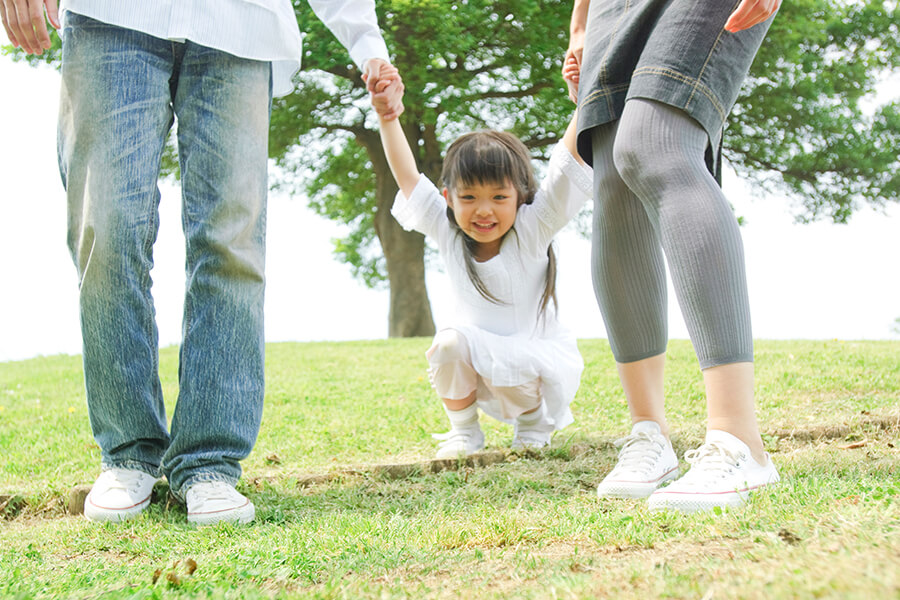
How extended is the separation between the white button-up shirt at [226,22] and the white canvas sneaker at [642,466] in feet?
5.13

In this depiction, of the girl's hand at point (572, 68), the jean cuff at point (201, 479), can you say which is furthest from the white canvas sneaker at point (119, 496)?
the girl's hand at point (572, 68)

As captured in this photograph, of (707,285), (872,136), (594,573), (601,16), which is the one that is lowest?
(594,573)

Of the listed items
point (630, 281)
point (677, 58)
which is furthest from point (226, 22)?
point (630, 281)

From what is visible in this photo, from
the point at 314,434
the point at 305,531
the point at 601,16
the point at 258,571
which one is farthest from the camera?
the point at 314,434

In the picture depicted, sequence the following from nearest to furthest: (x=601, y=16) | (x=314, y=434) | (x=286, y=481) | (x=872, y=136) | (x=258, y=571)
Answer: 1. (x=258, y=571)
2. (x=601, y=16)
3. (x=286, y=481)
4. (x=314, y=434)
5. (x=872, y=136)

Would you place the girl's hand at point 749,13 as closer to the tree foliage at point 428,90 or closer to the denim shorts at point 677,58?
the denim shorts at point 677,58

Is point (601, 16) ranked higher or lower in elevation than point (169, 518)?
higher

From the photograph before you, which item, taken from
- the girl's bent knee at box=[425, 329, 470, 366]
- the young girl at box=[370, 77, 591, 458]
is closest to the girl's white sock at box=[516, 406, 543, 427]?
the young girl at box=[370, 77, 591, 458]

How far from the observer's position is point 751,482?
5.88 ft

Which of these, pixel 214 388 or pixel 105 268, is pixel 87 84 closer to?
pixel 105 268

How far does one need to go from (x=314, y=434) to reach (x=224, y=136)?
190 cm

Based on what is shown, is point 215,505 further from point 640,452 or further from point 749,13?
point 749,13

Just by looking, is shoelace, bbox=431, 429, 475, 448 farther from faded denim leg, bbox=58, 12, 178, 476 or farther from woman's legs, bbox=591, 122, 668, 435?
faded denim leg, bbox=58, 12, 178, 476

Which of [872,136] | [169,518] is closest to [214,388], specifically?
[169,518]
